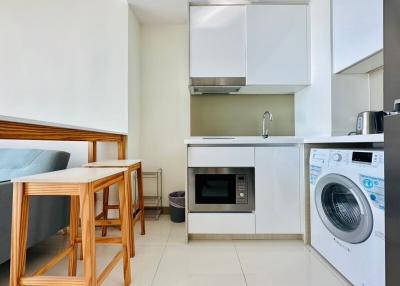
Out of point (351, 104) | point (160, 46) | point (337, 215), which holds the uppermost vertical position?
point (160, 46)

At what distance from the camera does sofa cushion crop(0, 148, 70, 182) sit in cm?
177

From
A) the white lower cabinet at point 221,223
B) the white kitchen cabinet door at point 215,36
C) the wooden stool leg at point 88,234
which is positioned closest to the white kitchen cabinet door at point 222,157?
the white lower cabinet at point 221,223

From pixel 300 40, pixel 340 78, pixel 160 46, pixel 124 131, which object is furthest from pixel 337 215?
pixel 160 46

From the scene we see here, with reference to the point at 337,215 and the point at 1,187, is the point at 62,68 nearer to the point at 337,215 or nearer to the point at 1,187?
the point at 1,187

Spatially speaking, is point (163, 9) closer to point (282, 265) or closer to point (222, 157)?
point (222, 157)

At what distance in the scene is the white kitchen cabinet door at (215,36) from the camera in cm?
231

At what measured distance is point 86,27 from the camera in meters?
2.58

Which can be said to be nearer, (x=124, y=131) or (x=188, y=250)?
(x=188, y=250)

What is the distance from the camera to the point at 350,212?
149 cm

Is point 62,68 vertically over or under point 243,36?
under

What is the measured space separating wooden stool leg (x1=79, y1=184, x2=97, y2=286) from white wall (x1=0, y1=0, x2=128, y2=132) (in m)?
1.65

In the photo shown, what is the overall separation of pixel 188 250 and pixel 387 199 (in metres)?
1.49

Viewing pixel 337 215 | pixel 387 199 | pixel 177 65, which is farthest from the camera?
pixel 177 65

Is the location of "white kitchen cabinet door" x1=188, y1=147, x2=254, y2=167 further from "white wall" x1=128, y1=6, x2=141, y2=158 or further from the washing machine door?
"white wall" x1=128, y1=6, x2=141, y2=158
